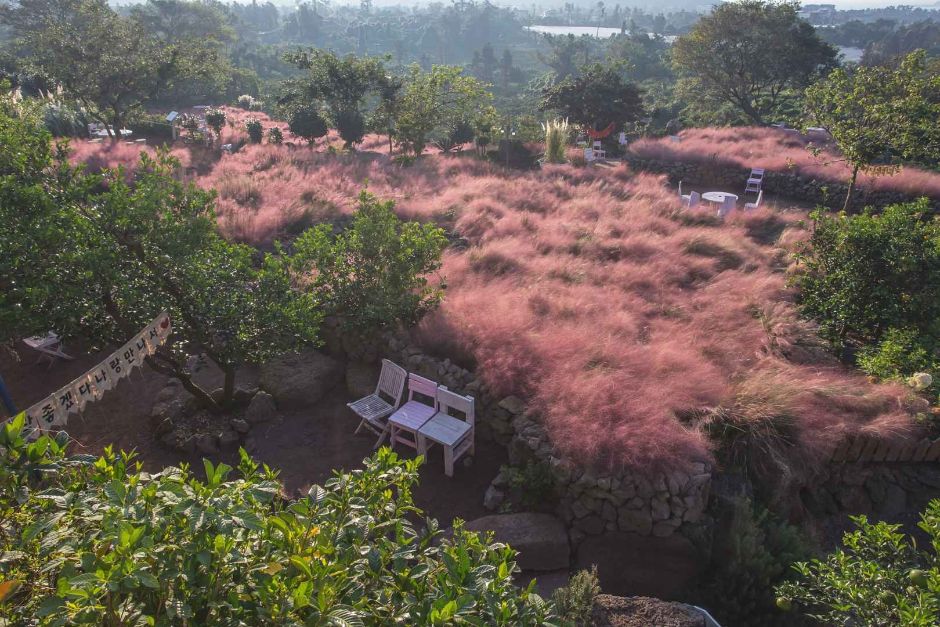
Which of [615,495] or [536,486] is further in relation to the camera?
[536,486]

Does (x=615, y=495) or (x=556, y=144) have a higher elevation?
(x=556, y=144)

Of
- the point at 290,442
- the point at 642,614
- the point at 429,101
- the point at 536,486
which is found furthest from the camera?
the point at 429,101

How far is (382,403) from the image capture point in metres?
6.68

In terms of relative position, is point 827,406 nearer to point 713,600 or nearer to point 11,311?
point 713,600

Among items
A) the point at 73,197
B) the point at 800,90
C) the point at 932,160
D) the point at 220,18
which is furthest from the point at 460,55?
the point at 73,197


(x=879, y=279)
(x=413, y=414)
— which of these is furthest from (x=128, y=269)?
(x=879, y=279)

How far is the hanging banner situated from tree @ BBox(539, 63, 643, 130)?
2287 centimetres

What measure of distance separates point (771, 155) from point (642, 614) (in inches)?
749

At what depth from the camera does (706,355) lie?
7.06 metres

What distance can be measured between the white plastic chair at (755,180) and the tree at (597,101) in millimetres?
8631

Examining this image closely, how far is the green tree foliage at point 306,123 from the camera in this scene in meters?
23.5

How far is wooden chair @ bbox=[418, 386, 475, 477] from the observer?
5.83 metres

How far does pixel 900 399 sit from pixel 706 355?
2.09 meters

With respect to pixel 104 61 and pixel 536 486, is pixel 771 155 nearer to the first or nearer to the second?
pixel 536 486
